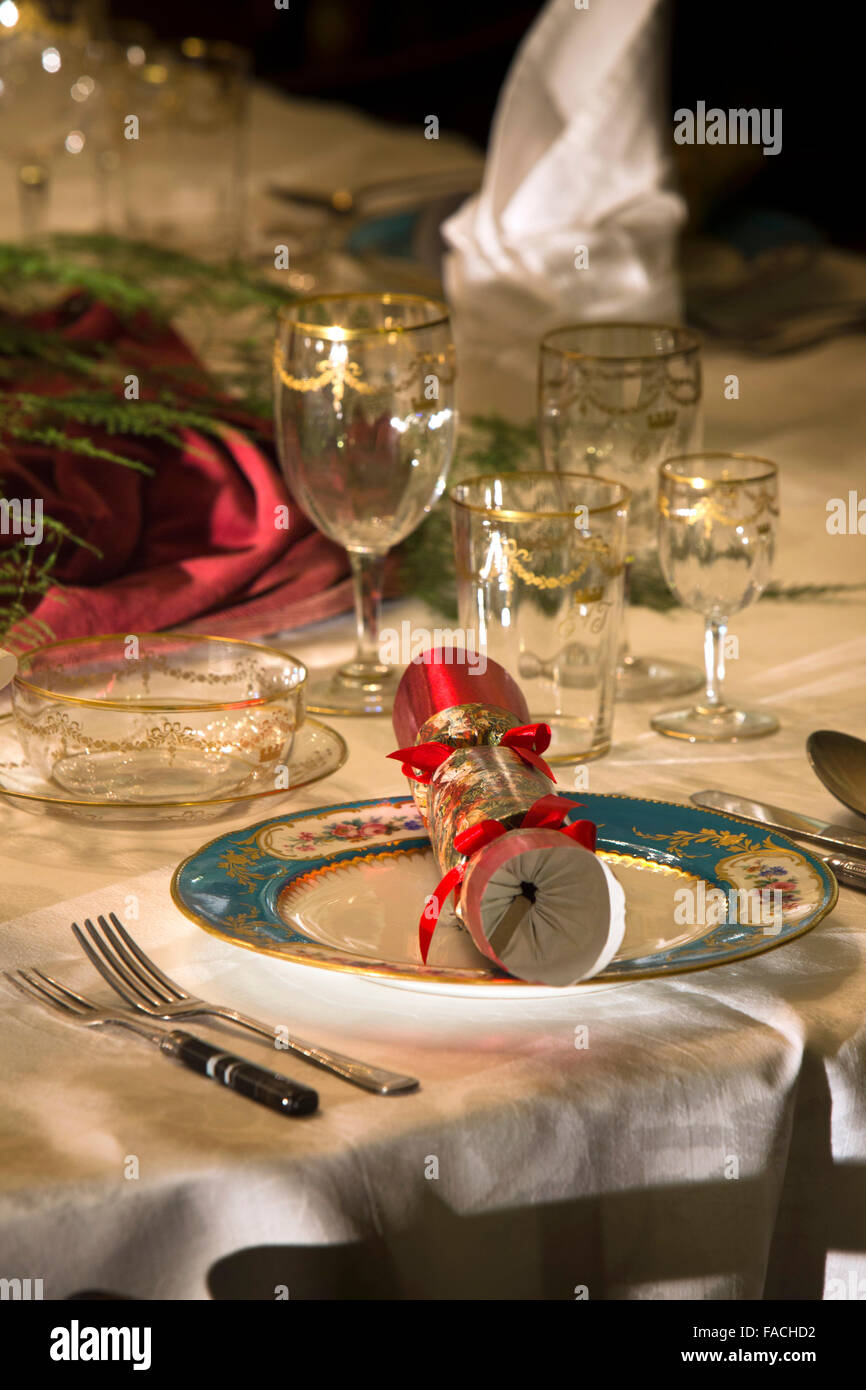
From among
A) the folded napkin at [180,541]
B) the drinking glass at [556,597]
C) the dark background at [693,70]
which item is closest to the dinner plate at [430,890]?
the drinking glass at [556,597]

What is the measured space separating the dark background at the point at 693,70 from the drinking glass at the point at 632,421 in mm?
1204

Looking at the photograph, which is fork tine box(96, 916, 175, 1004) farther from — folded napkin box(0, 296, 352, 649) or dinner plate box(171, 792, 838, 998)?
folded napkin box(0, 296, 352, 649)

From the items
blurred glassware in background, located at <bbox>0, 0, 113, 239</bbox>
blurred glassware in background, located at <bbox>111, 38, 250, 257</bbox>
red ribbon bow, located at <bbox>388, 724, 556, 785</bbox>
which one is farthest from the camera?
blurred glassware in background, located at <bbox>111, 38, 250, 257</bbox>

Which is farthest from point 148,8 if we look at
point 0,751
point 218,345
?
point 0,751

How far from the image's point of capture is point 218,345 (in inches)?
66.8

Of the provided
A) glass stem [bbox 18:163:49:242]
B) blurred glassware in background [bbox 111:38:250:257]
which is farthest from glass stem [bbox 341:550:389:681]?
blurred glassware in background [bbox 111:38:250:257]

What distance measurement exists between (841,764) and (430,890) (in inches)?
10.2

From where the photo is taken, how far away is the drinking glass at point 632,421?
0.99 metres

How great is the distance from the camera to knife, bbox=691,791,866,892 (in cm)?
70

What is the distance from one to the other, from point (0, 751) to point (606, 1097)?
413 mm

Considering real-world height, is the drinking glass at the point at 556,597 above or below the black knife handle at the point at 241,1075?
above

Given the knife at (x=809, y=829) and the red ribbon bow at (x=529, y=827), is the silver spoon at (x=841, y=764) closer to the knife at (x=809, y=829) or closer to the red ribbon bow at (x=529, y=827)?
the knife at (x=809, y=829)

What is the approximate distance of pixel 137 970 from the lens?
2.01 feet

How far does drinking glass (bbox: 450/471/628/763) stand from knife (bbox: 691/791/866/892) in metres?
0.10
